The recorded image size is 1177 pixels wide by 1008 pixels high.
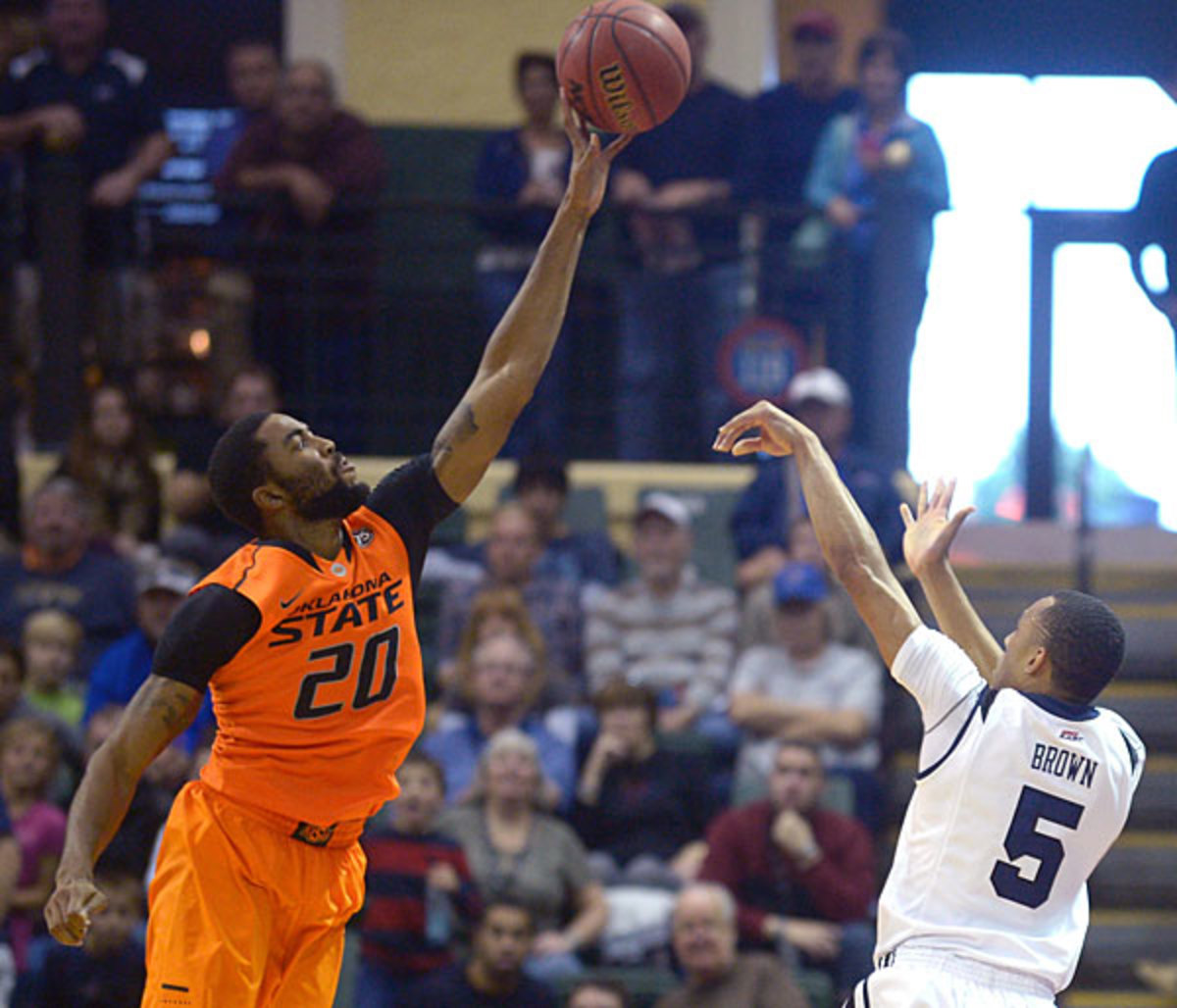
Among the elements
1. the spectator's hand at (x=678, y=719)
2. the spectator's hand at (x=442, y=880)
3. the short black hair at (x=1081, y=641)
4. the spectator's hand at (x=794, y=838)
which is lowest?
the spectator's hand at (x=442, y=880)

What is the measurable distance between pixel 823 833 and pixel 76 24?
18.6ft

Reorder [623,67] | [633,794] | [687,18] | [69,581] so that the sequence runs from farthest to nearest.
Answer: [687,18], [69,581], [633,794], [623,67]

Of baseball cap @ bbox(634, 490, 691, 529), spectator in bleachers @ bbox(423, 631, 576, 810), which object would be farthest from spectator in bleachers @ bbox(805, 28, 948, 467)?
spectator in bleachers @ bbox(423, 631, 576, 810)

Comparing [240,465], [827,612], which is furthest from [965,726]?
[827,612]

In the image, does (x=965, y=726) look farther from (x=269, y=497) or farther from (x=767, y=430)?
(x=269, y=497)

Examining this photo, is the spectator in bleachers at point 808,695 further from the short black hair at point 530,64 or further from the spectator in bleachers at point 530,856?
the short black hair at point 530,64

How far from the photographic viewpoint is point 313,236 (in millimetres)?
10633

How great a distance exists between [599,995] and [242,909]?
3.16 m

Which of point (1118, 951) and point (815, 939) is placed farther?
point (1118, 951)

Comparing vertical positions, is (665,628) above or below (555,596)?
below

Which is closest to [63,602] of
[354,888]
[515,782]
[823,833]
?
[515,782]

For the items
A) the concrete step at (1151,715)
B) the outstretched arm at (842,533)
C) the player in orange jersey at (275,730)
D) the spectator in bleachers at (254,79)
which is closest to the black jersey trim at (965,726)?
the outstretched arm at (842,533)

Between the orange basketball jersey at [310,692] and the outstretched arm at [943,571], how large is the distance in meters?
1.38

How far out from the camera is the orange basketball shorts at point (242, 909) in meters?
4.85
